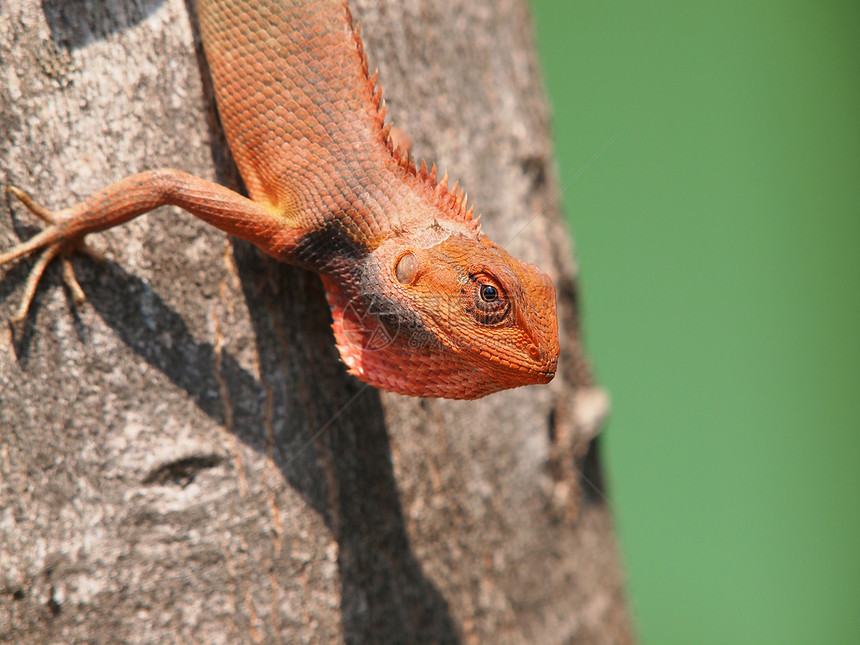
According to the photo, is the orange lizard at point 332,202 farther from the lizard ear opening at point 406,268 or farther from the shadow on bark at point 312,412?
the shadow on bark at point 312,412

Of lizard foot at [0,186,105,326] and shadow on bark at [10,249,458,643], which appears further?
shadow on bark at [10,249,458,643]

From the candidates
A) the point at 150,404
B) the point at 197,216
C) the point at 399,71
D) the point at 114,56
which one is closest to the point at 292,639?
the point at 150,404

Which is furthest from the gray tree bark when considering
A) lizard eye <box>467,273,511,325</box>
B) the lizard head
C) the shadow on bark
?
lizard eye <box>467,273,511,325</box>

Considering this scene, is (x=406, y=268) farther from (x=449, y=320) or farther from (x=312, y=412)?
(x=312, y=412)

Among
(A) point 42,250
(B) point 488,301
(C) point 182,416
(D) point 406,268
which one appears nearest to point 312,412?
(C) point 182,416

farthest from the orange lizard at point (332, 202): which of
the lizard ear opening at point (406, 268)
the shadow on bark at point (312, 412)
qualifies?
the shadow on bark at point (312, 412)

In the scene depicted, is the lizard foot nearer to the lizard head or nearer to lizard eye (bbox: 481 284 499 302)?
the lizard head

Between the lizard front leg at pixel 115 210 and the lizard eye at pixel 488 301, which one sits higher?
the lizard eye at pixel 488 301
